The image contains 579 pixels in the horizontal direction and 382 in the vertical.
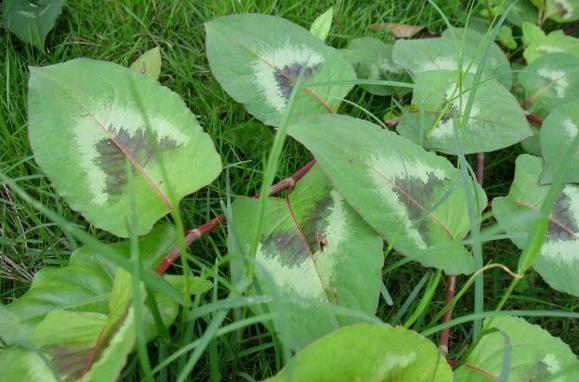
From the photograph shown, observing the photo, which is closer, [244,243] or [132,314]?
[132,314]

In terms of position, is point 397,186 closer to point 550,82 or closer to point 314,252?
→ point 314,252

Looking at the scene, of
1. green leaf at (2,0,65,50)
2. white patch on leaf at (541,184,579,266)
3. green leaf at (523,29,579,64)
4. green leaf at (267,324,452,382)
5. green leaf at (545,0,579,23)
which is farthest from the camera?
green leaf at (545,0,579,23)

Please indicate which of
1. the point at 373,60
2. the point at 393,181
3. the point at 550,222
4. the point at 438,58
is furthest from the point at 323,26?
the point at 550,222

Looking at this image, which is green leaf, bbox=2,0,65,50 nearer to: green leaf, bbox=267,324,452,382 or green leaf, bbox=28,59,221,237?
green leaf, bbox=28,59,221,237

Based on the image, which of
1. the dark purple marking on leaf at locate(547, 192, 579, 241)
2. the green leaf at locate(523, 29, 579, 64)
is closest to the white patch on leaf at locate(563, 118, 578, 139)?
the dark purple marking on leaf at locate(547, 192, 579, 241)

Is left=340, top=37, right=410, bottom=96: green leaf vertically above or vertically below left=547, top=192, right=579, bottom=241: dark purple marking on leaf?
above

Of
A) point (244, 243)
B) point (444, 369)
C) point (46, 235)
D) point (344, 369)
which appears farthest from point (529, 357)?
point (46, 235)

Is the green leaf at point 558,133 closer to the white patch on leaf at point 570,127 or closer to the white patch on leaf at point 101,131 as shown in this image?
the white patch on leaf at point 570,127

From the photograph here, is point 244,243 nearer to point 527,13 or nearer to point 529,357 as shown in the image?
point 529,357
